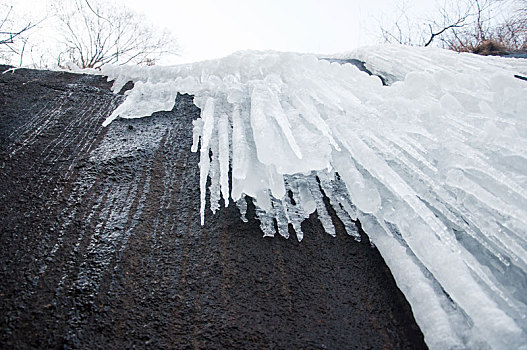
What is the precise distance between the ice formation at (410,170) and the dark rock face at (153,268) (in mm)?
102

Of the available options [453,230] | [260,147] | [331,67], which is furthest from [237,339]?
[331,67]

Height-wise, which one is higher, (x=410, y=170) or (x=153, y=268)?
(x=410, y=170)

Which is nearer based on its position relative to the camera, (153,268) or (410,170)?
(153,268)

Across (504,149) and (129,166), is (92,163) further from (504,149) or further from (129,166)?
(504,149)

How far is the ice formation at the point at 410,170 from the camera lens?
0.98m

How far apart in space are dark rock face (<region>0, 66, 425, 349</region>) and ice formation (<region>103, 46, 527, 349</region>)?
102 mm

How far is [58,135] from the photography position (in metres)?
1.73

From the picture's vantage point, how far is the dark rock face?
1003mm

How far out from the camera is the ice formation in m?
0.98

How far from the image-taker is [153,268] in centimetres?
119

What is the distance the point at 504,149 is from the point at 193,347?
131cm

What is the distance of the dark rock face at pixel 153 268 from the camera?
1003mm

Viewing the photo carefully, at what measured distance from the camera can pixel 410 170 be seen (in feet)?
4.46

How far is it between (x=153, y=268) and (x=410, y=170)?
3.41 feet
